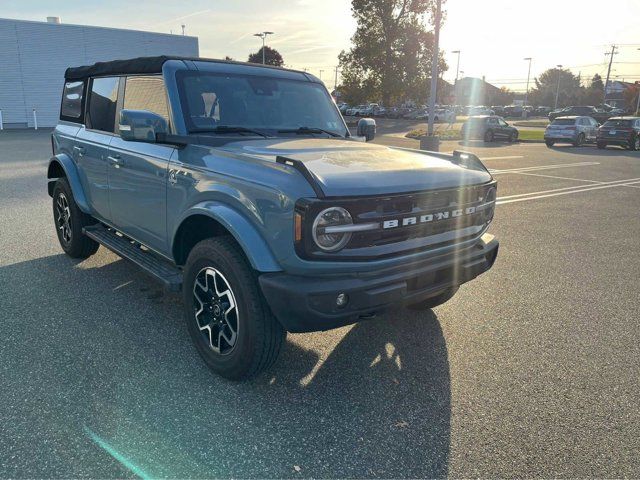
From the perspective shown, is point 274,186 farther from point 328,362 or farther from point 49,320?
point 49,320

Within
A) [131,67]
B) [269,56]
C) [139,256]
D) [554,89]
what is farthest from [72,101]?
[554,89]

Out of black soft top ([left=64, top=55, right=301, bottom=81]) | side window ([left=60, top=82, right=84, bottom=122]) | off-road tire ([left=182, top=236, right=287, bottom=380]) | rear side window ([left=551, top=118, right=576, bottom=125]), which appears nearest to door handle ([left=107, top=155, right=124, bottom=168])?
black soft top ([left=64, top=55, right=301, bottom=81])

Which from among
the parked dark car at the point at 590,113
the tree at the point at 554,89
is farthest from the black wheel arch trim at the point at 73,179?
the tree at the point at 554,89

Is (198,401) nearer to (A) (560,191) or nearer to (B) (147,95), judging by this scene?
(B) (147,95)

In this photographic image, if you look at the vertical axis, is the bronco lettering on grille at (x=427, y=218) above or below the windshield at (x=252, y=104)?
below

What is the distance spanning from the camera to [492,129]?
27.8 meters

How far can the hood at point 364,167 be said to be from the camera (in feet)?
9.06

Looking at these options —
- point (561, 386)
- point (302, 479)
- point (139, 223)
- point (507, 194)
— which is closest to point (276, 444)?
point (302, 479)

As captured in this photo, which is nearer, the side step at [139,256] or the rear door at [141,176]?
the side step at [139,256]

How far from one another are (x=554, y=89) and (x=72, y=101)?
121 m

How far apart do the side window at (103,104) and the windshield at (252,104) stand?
47.3 inches

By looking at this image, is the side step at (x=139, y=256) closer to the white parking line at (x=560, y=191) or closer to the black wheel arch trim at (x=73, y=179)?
the black wheel arch trim at (x=73, y=179)

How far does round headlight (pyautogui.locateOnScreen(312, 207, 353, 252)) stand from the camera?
103 inches

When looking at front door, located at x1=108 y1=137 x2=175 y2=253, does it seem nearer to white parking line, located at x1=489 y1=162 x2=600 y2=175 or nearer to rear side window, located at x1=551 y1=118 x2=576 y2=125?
white parking line, located at x1=489 y1=162 x2=600 y2=175
